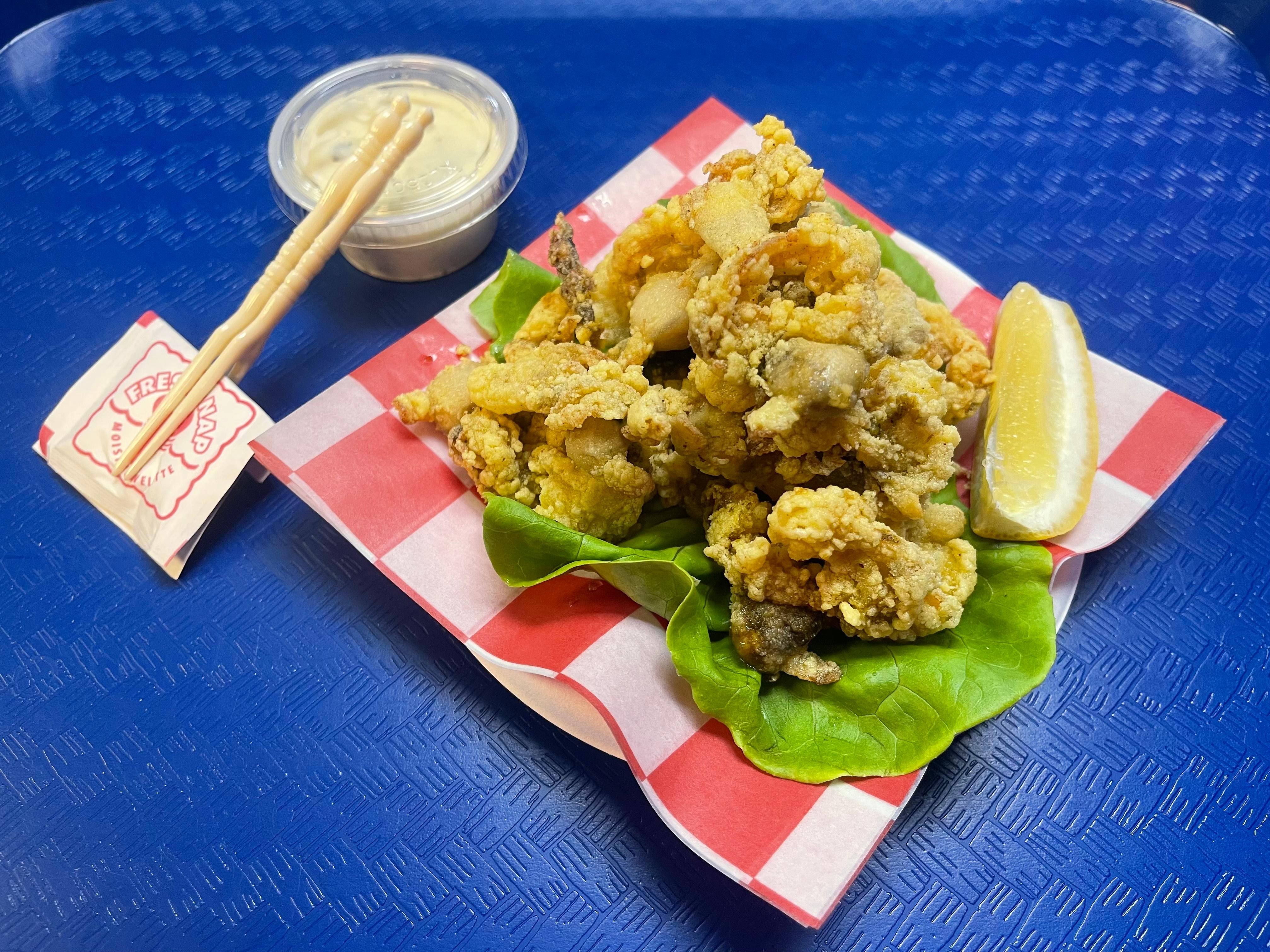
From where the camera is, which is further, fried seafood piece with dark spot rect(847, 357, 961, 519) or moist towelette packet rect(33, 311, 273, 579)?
moist towelette packet rect(33, 311, 273, 579)

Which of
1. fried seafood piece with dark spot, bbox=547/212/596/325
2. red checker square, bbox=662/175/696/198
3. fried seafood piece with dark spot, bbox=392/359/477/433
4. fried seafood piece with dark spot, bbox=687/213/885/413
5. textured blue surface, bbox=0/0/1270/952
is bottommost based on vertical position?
textured blue surface, bbox=0/0/1270/952

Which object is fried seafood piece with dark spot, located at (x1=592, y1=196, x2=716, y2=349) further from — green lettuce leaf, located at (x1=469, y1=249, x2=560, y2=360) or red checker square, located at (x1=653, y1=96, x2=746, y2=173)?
red checker square, located at (x1=653, y1=96, x2=746, y2=173)

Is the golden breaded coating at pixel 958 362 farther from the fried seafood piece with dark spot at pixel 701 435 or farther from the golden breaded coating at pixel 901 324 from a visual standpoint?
the fried seafood piece with dark spot at pixel 701 435

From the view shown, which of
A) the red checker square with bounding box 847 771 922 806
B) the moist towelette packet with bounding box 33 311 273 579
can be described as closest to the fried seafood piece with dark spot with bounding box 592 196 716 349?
the moist towelette packet with bounding box 33 311 273 579

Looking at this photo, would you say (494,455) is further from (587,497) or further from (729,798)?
(729,798)

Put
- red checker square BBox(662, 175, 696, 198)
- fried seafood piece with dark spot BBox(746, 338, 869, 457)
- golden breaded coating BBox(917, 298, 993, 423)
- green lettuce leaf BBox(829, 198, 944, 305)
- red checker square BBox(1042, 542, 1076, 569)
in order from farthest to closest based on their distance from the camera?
red checker square BBox(662, 175, 696, 198), green lettuce leaf BBox(829, 198, 944, 305), golden breaded coating BBox(917, 298, 993, 423), red checker square BBox(1042, 542, 1076, 569), fried seafood piece with dark spot BBox(746, 338, 869, 457)

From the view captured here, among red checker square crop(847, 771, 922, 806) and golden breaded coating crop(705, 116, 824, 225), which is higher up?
golden breaded coating crop(705, 116, 824, 225)

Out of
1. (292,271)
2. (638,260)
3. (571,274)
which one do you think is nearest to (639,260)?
(638,260)
